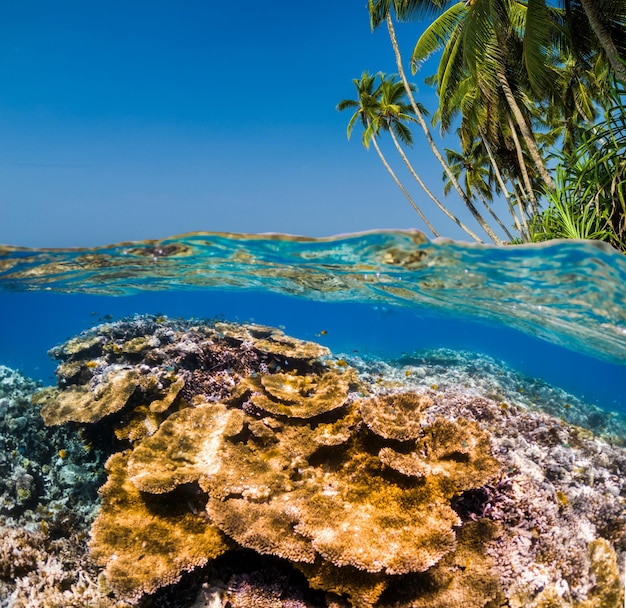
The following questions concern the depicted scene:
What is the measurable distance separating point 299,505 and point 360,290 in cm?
946

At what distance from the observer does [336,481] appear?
492 centimetres

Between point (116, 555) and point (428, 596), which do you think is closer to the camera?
point (428, 596)

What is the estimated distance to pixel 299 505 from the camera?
443cm

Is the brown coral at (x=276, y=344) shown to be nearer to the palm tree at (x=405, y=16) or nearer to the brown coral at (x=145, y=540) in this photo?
the brown coral at (x=145, y=540)

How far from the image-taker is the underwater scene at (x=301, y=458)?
438cm

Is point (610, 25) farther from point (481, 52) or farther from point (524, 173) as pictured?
point (524, 173)

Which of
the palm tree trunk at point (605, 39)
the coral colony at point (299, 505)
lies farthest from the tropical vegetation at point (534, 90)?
the coral colony at point (299, 505)

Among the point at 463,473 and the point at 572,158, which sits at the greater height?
the point at 572,158

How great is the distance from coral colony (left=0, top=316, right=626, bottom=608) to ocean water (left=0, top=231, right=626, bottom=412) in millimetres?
3072

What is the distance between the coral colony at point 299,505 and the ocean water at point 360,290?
10.1ft

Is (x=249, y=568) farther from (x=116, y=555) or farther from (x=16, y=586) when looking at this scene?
(x=16, y=586)

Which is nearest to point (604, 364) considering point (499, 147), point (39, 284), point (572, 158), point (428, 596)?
point (499, 147)

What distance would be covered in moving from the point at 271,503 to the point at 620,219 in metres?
9.34

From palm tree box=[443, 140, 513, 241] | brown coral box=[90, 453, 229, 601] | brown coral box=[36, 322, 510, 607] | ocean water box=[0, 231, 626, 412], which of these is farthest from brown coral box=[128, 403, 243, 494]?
palm tree box=[443, 140, 513, 241]
